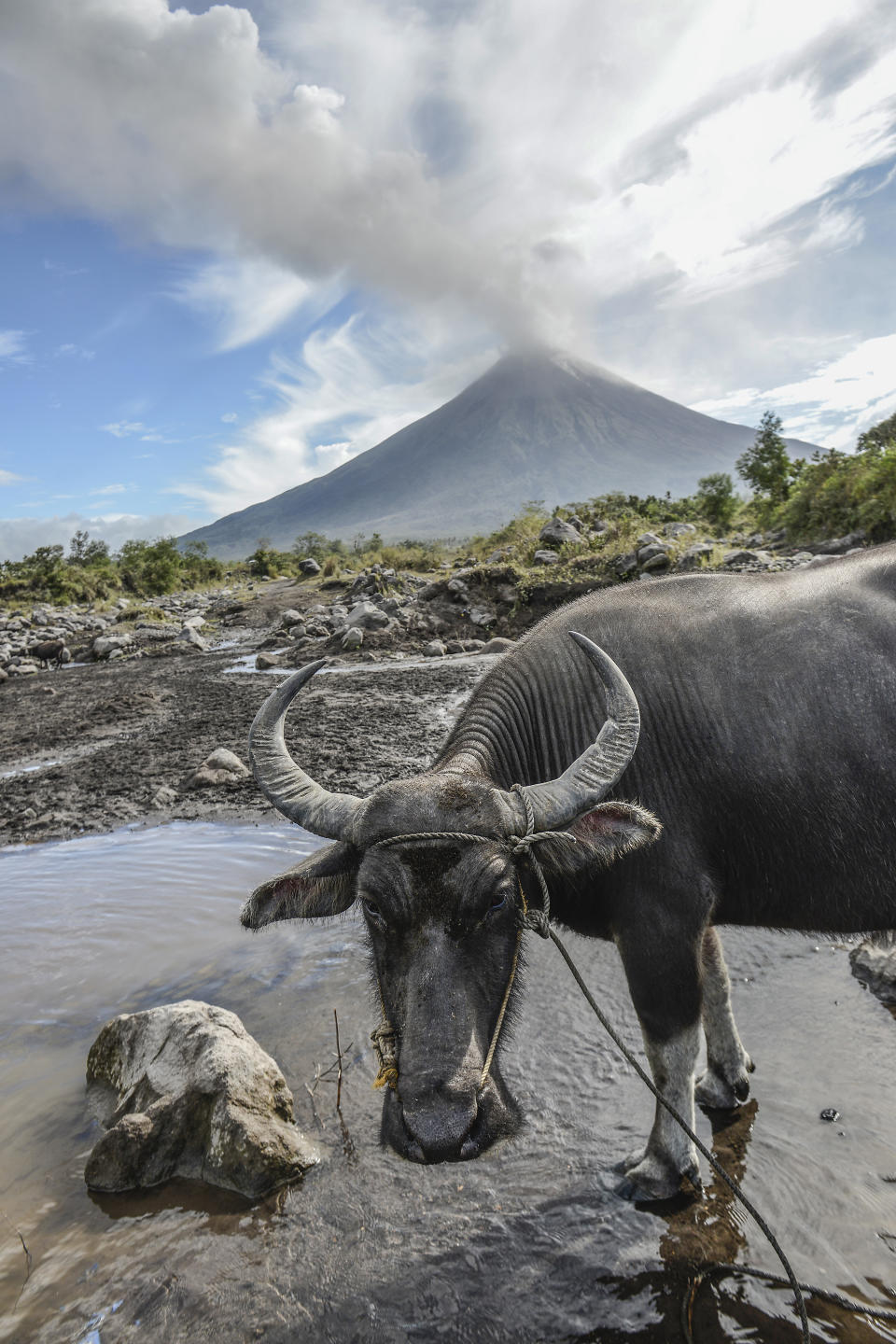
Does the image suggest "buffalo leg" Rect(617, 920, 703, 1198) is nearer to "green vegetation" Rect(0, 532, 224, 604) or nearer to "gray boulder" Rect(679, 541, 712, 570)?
"gray boulder" Rect(679, 541, 712, 570)

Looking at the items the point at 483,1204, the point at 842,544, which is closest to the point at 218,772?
the point at 483,1204

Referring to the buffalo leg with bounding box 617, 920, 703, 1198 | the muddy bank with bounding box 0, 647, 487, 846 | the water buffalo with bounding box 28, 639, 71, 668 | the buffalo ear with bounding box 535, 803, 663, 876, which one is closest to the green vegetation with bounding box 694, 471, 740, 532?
the muddy bank with bounding box 0, 647, 487, 846

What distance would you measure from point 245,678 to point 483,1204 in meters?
15.4

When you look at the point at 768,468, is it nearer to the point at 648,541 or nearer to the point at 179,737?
the point at 648,541

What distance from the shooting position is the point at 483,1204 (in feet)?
10.4

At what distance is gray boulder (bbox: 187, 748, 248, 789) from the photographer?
9.05m

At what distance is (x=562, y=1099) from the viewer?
3.77 m

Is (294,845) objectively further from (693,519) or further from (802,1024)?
(693,519)

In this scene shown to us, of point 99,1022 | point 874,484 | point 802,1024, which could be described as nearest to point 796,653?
point 802,1024

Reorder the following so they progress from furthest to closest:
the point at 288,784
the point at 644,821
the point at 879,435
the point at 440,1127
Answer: the point at 879,435 → the point at 288,784 → the point at 644,821 → the point at 440,1127

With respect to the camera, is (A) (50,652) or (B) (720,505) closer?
(A) (50,652)

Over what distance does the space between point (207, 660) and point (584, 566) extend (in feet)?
38.8

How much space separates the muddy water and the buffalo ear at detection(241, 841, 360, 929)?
136cm

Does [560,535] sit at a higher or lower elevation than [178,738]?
higher
